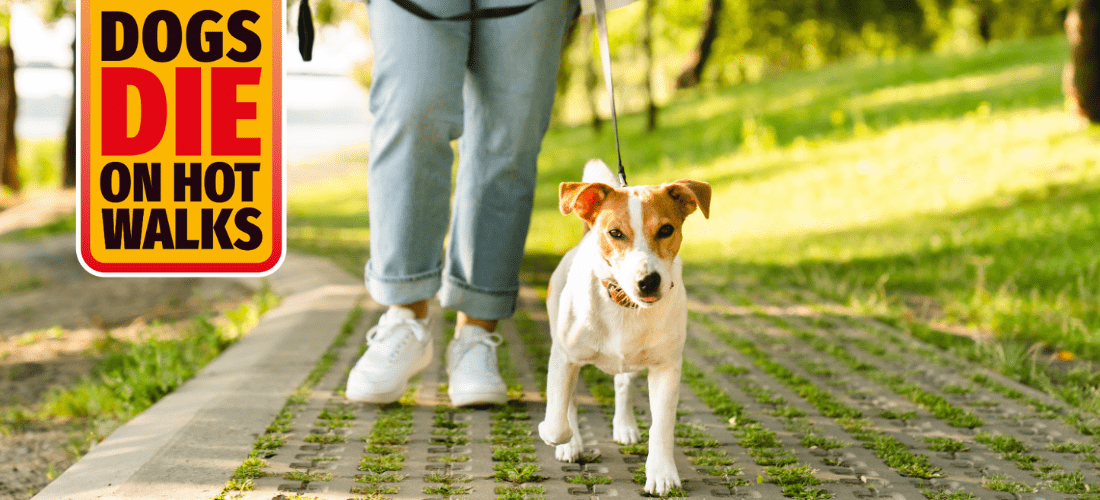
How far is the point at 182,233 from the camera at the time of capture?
11.4 ft

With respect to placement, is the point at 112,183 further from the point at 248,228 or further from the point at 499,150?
the point at 499,150

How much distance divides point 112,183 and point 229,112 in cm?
56

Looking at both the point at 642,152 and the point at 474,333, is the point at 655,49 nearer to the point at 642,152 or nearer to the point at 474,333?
the point at 642,152

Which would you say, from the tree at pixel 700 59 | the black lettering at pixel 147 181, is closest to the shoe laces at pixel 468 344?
the black lettering at pixel 147 181

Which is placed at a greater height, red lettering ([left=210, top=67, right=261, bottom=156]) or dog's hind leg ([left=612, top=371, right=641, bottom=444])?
red lettering ([left=210, top=67, right=261, bottom=156])

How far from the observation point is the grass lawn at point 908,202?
13.6 ft

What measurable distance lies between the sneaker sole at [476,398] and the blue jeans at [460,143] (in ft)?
1.00

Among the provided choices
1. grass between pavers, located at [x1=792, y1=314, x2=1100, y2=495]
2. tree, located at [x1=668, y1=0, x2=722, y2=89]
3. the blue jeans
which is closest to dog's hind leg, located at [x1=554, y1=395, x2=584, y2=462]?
the blue jeans

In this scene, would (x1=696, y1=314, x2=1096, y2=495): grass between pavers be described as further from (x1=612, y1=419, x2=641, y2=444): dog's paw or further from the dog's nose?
the dog's nose

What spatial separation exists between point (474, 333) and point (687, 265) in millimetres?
3679

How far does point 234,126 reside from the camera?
11.7 ft

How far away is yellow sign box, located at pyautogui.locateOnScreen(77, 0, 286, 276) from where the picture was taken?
11.2ft

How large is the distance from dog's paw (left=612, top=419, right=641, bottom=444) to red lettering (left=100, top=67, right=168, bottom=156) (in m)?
2.43

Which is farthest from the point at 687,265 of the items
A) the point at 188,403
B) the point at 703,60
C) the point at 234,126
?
the point at 703,60
